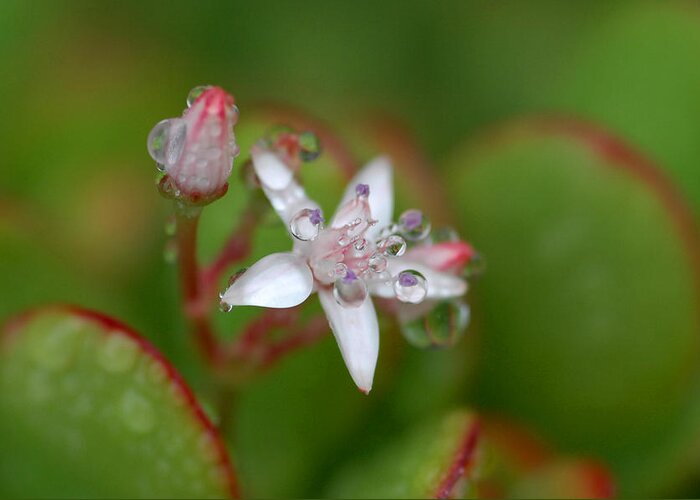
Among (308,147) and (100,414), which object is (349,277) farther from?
(100,414)

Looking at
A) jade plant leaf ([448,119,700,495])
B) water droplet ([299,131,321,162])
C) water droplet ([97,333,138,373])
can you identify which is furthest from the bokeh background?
water droplet ([97,333,138,373])

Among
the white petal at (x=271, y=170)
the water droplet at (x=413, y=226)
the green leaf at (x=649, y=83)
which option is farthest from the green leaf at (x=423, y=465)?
the green leaf at (x=649, y=83)

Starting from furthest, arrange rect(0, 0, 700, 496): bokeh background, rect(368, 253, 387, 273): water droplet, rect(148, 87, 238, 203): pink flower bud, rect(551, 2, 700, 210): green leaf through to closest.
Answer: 1. rect(551, 2, 700, 210): green leaf
2. rect(0, 0, 700, 496): bokeh background
3. rect(368, 253, 387, 273): water droplet
4. rect(148, 87, 238, 203): pink flower bud

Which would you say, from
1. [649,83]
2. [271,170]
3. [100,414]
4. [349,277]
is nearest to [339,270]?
[349,277]

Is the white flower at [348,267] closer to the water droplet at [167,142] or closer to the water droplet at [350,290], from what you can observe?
the water droplet at [350,290]

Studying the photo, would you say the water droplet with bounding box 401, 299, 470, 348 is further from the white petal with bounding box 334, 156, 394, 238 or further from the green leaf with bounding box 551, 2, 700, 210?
the green leaf with bounding box 551, 2, 700, 210
